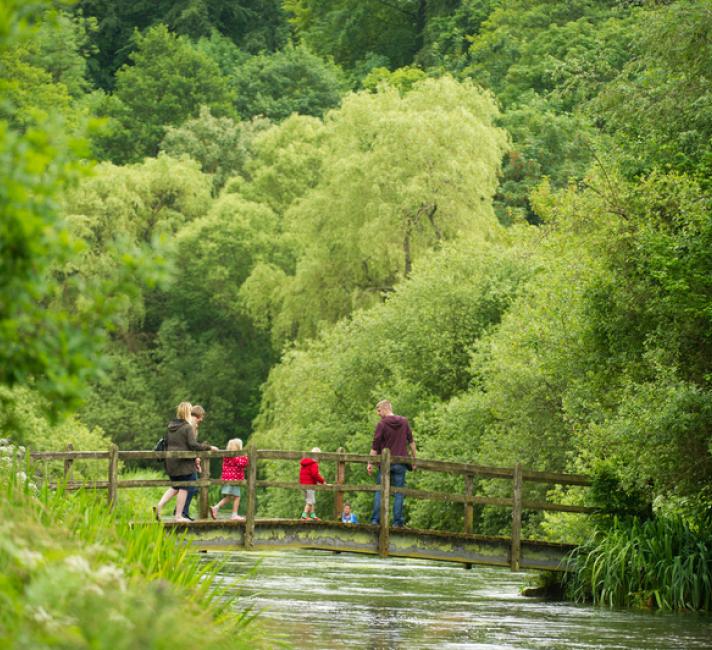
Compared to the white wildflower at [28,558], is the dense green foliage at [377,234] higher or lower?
higher

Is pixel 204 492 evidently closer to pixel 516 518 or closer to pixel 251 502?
pixel 251 502

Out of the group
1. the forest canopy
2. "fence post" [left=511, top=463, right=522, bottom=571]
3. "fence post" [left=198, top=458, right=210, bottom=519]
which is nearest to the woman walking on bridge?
"fence post" [left=198, top=458, right=210, bottom=519]

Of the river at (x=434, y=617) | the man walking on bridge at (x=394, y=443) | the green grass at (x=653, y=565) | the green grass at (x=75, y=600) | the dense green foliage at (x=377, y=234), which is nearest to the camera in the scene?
the green grass at (x=75, y=600)

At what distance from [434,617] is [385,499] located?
2.19 metres

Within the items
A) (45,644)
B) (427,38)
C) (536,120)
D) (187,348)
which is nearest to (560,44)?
(536,120)

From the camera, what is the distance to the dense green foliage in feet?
63.5

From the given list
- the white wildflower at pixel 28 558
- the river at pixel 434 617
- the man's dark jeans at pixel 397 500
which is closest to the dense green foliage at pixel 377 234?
the white wildflower at pixel 28 558

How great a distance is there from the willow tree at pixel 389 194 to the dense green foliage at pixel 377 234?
3.4 inches

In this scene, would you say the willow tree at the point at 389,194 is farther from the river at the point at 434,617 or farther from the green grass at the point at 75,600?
the green grass at the point at 75,600

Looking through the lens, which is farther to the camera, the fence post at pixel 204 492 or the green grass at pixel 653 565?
the fence post at pixel 204 492

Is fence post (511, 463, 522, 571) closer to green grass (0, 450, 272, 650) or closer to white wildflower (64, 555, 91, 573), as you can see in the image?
green grass (0, 450, 272, 650)

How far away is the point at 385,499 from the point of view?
22.1 m

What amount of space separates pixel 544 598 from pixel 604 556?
1.98 m

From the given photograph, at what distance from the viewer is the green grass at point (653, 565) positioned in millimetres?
21000
